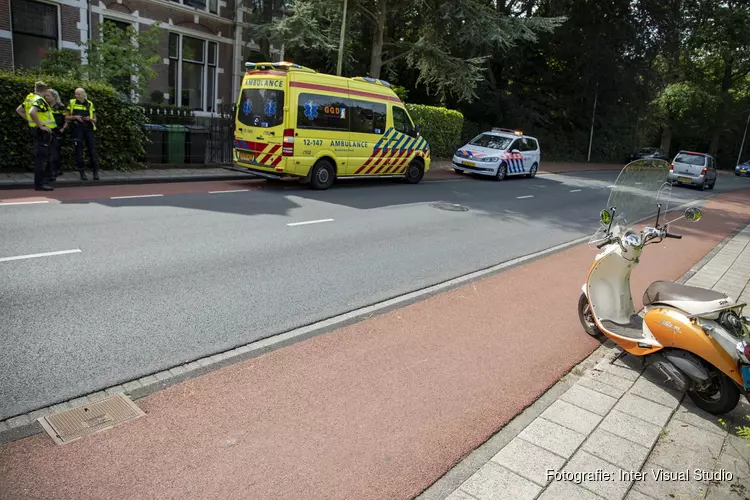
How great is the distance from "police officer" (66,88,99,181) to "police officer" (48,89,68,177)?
168mm

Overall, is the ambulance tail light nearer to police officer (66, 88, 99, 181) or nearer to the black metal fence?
the black metal fence

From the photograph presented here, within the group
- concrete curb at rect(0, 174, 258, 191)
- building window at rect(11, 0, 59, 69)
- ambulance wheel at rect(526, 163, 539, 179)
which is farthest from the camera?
ambulance wheel at rect(526, 163, 539, 179)

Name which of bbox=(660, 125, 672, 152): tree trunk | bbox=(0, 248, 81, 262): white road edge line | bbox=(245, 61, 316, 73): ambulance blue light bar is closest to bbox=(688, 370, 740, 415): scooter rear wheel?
bbox=(0, 248, 81, 262): white road edge line

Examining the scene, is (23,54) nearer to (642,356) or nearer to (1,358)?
(1,358)

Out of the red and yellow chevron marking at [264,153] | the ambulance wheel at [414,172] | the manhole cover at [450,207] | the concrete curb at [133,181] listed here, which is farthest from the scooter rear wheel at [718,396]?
the ambulance wheel at [414,172]

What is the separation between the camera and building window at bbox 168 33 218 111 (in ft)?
70.7

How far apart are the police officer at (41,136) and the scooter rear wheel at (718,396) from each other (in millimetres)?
10979

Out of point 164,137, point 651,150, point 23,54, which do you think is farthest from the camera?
point 651,150

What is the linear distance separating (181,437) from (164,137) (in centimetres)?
1238

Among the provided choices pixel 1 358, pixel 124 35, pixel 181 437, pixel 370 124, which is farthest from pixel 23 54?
pixel 181 437

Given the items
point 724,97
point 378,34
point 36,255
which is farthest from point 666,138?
point 36,255

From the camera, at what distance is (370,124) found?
1430 centimetres

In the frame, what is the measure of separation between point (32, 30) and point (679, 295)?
67.1 ft

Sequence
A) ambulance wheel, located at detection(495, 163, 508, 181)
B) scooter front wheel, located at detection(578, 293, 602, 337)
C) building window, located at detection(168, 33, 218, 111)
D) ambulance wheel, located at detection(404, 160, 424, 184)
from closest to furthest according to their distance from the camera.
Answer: scooter front wheel, located at detection(578, 293, 602, 337) < ambulance wheel, located at detection(404, 160, 424, 184) < ambulance wheel, located at detection(495, 163, 508, 181) < building window, located at detection(168, 33, 218, 111)
